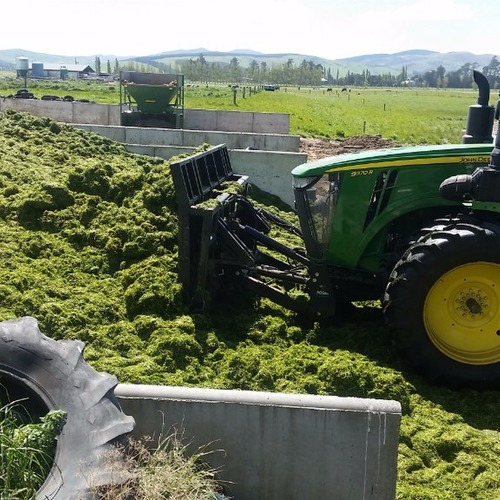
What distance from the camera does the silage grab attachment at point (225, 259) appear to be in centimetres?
667

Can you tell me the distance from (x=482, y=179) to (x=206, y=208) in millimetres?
2601

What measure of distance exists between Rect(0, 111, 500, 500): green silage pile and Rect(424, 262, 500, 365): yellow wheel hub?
0.37 m

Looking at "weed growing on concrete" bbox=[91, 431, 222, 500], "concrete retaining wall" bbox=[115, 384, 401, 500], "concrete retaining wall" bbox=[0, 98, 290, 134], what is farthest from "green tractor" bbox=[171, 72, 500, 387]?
"concrete retaining wall" bbox=[0, 98, 290, 134]

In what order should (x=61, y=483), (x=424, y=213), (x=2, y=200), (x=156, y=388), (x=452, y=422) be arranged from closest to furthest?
(x=61, y=483) → (x=156, y=388) → (x=452, y=422) → (x=424, y=213) → (x=2, y=200)

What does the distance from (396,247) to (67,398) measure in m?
3.65

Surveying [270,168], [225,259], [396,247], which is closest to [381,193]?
[396,247]

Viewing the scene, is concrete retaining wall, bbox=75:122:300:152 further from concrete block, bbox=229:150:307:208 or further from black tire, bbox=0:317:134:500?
black tire, bbox=0:317:134:500

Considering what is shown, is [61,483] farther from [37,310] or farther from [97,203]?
[97,203]

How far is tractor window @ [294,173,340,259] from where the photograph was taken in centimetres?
648

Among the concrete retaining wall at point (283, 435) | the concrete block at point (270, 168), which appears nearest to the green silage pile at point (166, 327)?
the concrete retaining wall at point (283, 435)

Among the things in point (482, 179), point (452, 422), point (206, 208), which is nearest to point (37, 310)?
point (206, 208)

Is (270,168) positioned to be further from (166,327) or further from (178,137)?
(166,327)

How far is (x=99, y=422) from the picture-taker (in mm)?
3758

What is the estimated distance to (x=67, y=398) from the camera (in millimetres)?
3885
